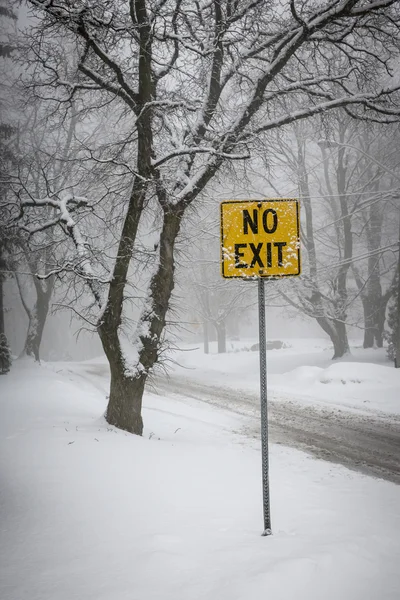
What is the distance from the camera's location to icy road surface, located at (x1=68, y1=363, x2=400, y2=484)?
22.8 ft

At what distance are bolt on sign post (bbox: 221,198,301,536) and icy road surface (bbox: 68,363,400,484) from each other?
392 cm

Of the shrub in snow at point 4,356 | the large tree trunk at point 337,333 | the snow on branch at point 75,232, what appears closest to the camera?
the snow on branch at point 75,232

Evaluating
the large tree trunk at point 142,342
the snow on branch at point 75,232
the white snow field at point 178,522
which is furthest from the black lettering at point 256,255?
the snow on branch at point 75,232

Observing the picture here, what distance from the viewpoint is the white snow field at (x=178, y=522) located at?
2863mm

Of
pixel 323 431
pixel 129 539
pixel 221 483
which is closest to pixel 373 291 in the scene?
pixel 323 431

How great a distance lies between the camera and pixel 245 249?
385 cm

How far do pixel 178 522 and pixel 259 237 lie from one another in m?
2.89

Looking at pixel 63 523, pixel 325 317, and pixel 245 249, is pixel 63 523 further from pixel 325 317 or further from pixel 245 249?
pixel 325 317

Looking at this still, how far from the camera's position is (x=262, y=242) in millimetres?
3842

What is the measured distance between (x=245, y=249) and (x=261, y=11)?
4.93 metres

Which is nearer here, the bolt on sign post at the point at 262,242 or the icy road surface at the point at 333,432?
the bolt on sign post at the point at 262,242

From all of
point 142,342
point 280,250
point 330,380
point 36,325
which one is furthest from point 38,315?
point 280,250

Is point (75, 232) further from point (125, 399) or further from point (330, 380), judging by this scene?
point (330, 380)

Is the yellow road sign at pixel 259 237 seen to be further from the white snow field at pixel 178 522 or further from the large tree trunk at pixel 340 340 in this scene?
the large tree trunk at pixel 340 340
